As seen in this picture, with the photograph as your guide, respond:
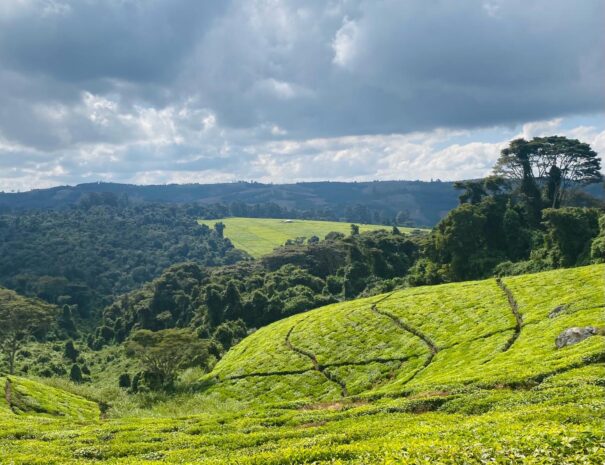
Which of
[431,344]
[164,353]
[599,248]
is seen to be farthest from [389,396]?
[599,248]

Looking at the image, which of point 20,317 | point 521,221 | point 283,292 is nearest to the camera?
point 20,317

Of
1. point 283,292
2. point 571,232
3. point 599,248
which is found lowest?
point 283,292

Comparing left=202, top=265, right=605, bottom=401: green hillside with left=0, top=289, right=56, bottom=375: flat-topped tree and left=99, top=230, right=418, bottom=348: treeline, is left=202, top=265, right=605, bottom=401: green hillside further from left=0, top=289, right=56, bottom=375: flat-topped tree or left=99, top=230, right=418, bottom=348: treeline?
left=0, top=289, right=56, bottom=375: flat-topped tree

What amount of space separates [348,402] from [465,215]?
95.0 metres

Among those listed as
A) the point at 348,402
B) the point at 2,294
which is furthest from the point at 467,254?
the point at 2,294

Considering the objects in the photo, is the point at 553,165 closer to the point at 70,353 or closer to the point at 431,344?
Result: the point at 431,344

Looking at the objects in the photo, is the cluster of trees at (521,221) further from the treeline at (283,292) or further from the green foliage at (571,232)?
the treeline at (283,292)

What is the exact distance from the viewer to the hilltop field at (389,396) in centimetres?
2320

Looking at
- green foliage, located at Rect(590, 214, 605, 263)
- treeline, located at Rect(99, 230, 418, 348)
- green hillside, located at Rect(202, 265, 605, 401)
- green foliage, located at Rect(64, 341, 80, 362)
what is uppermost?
green foliage, located at Rect(590, 214, 605, 263)

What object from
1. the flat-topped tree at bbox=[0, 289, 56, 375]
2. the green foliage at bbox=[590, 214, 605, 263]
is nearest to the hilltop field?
the green foliage at bbox=[590, 214, 605, 263]

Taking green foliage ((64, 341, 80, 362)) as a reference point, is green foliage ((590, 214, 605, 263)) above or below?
above

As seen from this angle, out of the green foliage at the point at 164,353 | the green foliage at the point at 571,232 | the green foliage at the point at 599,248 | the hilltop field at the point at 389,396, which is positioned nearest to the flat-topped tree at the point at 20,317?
the green foliage at the point at 164,353

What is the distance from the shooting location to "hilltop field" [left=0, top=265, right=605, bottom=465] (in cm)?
2320

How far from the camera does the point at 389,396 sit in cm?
4628
